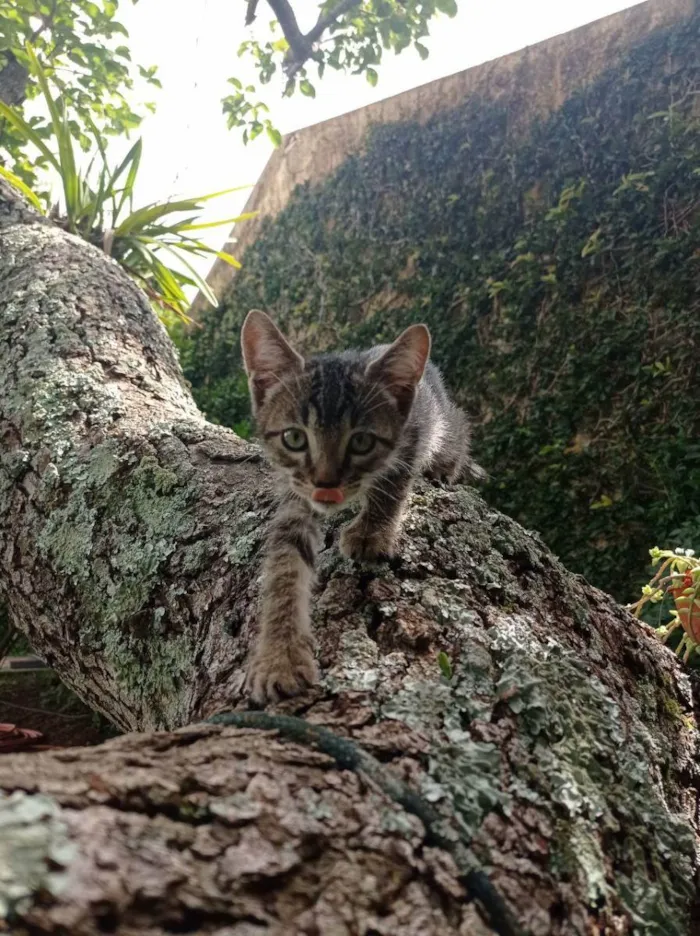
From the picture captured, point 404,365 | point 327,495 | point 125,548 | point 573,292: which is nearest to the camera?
point 125,548

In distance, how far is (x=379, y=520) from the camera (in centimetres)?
162

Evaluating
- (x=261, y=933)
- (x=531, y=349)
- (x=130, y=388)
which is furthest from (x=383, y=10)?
(x=261, y=933)

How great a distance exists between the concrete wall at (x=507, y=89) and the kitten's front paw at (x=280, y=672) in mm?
4243

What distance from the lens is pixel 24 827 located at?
1.87 feet

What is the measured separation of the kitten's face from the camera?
1.78 m

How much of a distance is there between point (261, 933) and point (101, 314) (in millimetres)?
2224

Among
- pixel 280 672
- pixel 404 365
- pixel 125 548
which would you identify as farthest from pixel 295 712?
pixel 404 365

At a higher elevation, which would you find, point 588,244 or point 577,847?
point 588,244

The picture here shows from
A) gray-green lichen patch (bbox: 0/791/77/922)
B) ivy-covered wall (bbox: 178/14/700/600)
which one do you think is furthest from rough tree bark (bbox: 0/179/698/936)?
ivy-covered wall (bbox: 178/14/700/600)

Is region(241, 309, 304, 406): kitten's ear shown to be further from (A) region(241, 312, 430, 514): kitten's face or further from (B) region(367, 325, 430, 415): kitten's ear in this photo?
(B) region(367, 325, 430, 415): kitten's ear

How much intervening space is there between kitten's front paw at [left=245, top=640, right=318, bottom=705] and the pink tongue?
58cm

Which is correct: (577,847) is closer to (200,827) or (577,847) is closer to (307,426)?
(200,827)

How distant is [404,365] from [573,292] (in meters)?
2.26

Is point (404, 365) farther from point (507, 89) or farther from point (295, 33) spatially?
point (295, 33)
